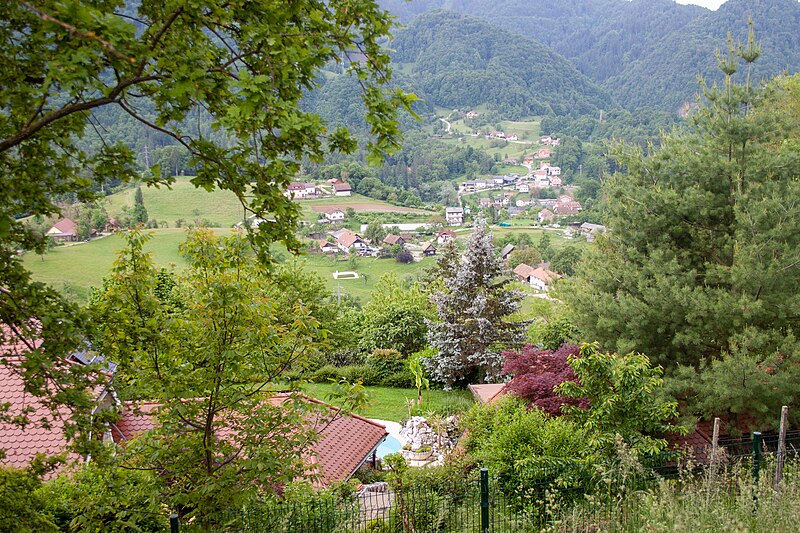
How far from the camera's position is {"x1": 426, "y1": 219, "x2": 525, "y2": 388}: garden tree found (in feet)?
61.3

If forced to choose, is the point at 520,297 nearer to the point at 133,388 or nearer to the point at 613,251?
the point at 613,251

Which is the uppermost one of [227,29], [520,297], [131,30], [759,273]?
[227,29]

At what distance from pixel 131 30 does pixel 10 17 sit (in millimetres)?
1415

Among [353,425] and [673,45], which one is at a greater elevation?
[673,45]

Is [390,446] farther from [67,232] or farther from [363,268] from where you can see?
[67,232]

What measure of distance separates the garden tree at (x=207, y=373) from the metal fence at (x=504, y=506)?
0.42 meters

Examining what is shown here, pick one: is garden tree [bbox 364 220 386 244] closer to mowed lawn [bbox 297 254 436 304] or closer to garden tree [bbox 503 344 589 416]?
mowed lawn [bbox 297 254 436 304]

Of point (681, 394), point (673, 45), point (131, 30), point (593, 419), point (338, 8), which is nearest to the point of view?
point (131, 30)

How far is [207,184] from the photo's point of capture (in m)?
3.56

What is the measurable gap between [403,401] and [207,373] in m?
14.4

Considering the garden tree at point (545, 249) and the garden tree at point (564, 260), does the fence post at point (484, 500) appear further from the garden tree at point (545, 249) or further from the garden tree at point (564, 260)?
the garden tree at point (545, 249)

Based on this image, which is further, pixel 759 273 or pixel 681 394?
pixel 681 394

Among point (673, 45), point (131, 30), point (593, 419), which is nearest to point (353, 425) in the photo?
point (593, 419)

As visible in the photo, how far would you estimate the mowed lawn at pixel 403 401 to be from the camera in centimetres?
1708
